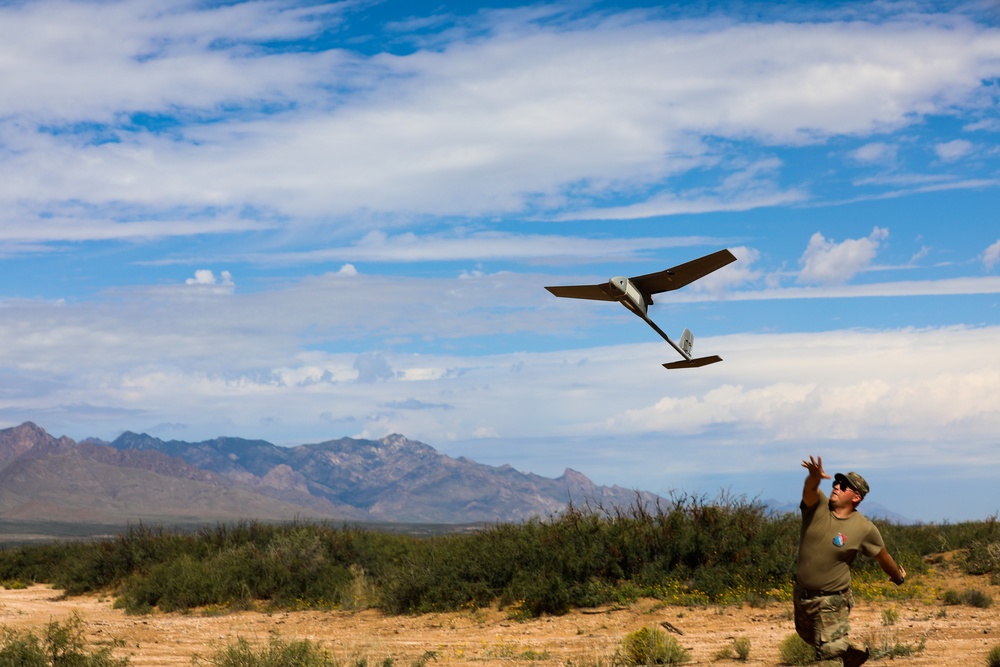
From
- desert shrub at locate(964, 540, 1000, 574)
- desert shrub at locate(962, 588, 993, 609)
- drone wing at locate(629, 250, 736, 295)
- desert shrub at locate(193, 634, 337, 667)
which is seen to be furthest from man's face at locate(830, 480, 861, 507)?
desert shrub at locate(964, 540, 1000, 574)

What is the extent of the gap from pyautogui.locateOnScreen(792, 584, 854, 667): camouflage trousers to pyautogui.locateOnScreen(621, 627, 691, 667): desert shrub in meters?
4.82

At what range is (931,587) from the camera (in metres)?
19.4

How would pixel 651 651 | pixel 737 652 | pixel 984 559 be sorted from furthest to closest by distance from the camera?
pixel 984 559
pixel 737 652
pixel 651 651

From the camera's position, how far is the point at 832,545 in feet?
28.2

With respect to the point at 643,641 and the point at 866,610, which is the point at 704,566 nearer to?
the point at 866,610

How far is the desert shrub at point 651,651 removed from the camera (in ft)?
43.6

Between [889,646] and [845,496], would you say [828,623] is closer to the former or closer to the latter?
Result: [845,496]

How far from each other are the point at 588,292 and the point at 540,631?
652 centimetres

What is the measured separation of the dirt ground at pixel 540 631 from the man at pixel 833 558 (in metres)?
4.78

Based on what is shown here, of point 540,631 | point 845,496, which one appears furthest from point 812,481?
point 540,631

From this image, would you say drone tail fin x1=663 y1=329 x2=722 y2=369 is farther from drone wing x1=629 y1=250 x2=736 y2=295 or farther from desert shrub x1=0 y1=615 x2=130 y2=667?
desert shrub x1=0 y1=615 x2=130 y2=667

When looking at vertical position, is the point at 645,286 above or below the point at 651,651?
above

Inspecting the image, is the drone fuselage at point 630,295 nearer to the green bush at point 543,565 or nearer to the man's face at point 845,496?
the green bush at point 543,565

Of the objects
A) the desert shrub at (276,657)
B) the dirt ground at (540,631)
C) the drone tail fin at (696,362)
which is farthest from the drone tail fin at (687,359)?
the desert shrub at (276,657)
